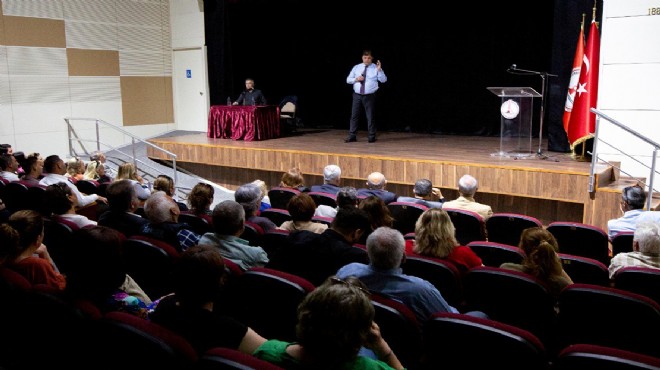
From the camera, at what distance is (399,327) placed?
2309 mm

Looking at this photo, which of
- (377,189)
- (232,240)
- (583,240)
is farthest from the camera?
(377,189)

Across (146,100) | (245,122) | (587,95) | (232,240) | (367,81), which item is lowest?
(232,240)

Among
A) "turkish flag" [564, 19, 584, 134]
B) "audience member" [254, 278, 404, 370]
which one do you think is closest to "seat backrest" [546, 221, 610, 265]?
"audience member" [254, 278, 404, 370]

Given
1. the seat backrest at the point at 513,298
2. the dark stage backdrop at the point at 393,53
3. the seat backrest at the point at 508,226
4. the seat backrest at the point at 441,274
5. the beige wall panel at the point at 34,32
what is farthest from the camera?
the dark stage backdrop at the point at 393,53

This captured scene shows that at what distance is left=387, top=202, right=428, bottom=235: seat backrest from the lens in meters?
4.71

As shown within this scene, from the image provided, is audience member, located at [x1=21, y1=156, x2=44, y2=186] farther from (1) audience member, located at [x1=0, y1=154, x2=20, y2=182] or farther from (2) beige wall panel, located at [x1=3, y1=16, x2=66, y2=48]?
(2) beige wall panel, located at [x1=3, y1=16, x2=66, y2=48]

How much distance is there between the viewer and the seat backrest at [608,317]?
2.45m

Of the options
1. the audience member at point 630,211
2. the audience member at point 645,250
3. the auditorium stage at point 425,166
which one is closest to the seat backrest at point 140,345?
the audience member at point 645,250

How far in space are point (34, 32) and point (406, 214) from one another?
28.1 feet

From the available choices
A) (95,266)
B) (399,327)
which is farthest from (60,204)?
(399,327)

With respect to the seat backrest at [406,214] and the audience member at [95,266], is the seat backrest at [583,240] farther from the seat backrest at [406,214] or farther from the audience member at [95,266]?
the audience member at [95,266]

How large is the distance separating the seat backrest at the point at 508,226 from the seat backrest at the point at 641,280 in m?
1.40

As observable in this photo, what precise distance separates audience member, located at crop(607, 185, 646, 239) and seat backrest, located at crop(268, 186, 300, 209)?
261cm

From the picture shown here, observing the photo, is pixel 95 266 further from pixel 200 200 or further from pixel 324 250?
pixel 200 200
